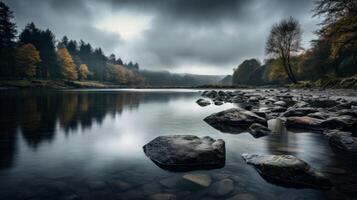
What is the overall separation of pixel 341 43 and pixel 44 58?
70.5m

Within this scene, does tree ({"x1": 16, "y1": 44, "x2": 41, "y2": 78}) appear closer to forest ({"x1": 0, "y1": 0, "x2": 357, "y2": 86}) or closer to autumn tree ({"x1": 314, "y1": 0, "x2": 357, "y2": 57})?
forest ({"x1": 0, "y1": 0, "x2": 357, "y2": 86})

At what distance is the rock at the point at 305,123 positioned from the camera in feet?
20.6

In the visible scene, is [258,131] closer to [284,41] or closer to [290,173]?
[290,173]

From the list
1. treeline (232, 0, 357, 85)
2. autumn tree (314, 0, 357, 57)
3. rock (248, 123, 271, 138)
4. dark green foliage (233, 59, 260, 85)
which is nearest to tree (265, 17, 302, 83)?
treeline (232, 0, 357, 85)

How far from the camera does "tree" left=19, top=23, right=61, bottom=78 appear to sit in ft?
197

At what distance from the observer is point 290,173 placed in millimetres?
2947

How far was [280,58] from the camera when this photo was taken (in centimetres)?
3334

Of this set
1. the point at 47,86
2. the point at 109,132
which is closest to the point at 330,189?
the point at 109,132

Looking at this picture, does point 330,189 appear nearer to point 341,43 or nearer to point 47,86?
point 341,43

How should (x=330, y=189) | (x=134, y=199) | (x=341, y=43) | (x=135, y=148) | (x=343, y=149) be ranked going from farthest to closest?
(x=341, y=43)
(x=135, y=148)
(x=343, y=149)
(x=330, y=189)
(x=134, y=199)

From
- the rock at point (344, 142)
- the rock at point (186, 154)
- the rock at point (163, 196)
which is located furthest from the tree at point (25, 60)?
the rock at point (344, 142)

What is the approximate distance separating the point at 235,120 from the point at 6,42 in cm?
5902

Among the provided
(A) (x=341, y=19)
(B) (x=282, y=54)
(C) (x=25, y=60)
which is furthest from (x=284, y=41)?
(C) (x=25, y=60)

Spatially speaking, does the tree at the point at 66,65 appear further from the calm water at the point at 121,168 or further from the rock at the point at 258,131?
the rock at the point at 258,131
